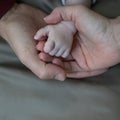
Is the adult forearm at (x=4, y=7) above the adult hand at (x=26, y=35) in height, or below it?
above

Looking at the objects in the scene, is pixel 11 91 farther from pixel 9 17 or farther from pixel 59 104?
pixel 9 17

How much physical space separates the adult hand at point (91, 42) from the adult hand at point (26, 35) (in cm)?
5

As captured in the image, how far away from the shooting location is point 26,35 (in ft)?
2.44

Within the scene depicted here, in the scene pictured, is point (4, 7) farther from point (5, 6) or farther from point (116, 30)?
point (116, 30)

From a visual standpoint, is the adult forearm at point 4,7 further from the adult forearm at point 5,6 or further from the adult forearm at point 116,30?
the adult forearm at point 116,30

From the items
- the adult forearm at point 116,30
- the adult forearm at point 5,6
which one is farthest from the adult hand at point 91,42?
the adult forearm at point 5,6

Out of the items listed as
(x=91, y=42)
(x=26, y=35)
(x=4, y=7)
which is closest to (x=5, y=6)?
(x=4, y=7)

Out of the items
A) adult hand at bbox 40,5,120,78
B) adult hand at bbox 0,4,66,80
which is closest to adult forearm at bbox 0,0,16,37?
adult hand at bbox 0,4,66,80

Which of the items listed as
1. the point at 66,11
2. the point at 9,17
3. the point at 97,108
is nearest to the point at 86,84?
the point at 97,108

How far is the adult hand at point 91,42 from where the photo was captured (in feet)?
2.36

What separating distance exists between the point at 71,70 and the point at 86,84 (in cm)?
7

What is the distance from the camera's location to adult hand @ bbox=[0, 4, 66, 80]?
686mm

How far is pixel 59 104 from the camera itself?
0.64 metres

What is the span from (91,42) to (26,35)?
159mm
